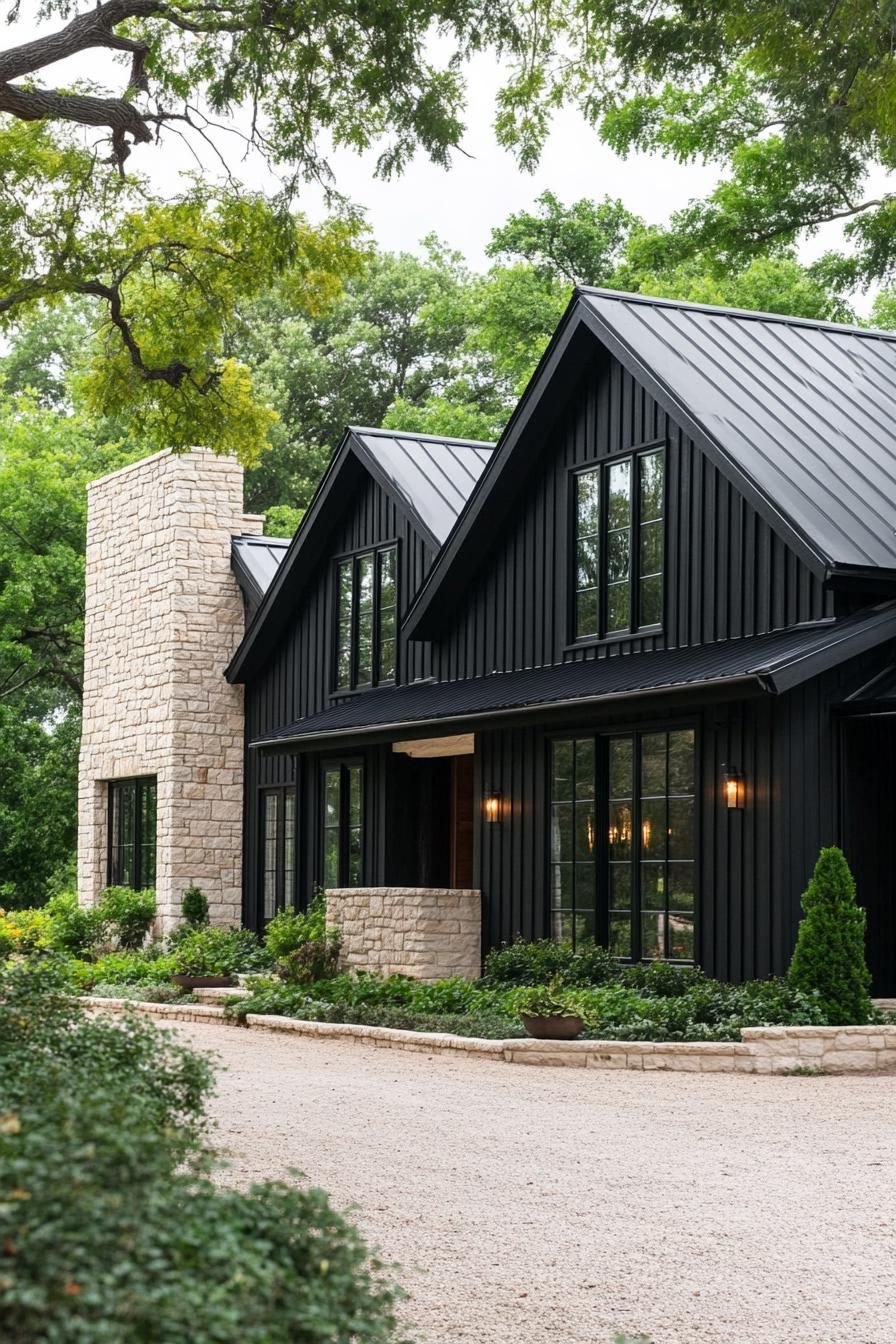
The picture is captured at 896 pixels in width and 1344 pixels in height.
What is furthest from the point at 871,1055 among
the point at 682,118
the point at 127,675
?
Answer: the point at 682,118

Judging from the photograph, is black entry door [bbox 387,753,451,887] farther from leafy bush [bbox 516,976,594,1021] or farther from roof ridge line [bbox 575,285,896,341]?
leafy bush [bbox 516,976,594,1021]

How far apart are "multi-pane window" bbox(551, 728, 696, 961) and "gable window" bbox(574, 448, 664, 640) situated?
1.36 meters

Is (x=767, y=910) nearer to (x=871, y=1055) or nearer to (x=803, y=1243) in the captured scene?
(x=871, y=1055)

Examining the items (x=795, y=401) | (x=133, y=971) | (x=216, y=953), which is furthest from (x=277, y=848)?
(x=795, y=401)

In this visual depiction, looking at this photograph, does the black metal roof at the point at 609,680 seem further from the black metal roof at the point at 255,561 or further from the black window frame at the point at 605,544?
the black metal roof at the point at 255,561

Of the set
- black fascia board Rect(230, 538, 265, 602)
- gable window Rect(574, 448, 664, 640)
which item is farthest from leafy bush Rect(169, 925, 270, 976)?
gable window Rect(574, 448, 664, 640)

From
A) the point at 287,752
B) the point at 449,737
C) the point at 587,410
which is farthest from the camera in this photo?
the point at 287,752

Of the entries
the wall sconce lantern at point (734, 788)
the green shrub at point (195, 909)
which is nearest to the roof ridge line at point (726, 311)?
the wall sconce lantern at point (734, 788)

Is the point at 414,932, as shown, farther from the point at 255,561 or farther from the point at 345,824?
the point at 255,561

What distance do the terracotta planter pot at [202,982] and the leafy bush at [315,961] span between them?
1.61 meters

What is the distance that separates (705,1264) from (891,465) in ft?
37.5

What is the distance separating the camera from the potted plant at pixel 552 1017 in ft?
44.8

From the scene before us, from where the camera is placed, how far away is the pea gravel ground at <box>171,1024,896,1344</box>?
582 cm

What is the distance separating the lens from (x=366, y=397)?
5041cm
